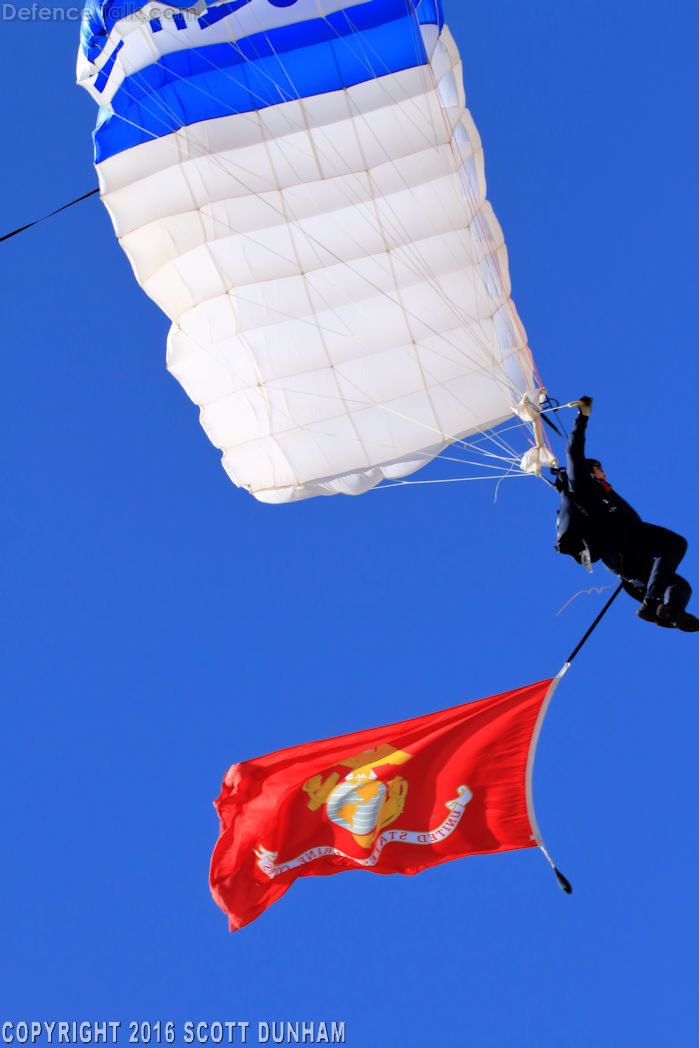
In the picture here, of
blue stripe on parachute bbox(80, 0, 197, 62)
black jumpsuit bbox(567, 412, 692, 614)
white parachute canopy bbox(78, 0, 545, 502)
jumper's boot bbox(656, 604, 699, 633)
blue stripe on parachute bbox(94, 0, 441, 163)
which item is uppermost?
blue stripe on parachute bbox(80, 0, 197, 62)

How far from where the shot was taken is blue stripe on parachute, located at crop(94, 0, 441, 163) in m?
9.38

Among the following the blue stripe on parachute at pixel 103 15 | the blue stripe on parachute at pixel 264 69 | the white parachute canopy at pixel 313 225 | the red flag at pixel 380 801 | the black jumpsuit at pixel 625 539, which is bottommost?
the red flag at pixel 380 801

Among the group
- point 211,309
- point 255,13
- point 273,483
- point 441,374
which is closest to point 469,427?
point 441,374

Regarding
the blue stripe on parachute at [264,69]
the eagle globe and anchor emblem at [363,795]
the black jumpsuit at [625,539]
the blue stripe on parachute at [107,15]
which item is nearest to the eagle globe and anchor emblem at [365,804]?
the eagle globe and anchor emblem at [363,795]

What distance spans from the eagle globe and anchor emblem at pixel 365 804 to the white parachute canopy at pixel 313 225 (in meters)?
2.62

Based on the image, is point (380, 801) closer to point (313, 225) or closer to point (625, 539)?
point (625, 539)

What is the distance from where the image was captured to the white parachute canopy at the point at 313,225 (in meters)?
9.41

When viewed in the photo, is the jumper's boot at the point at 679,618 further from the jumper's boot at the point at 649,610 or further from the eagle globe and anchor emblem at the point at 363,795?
the eagle globe and anchor emblem at the point at 363,795

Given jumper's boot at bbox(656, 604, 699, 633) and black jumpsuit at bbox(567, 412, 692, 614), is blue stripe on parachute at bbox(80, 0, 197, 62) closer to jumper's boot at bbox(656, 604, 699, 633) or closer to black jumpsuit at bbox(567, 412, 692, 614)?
black jumpsuit at bbox(567, 412, 692, 614)

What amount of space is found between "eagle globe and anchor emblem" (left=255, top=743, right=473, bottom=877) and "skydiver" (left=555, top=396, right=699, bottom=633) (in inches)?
106

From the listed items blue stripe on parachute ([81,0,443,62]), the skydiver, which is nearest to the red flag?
the skydiver

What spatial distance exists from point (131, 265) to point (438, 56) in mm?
3158

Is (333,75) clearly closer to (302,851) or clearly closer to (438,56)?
(438,56)

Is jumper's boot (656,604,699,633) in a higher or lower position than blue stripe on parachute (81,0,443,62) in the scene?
lower
